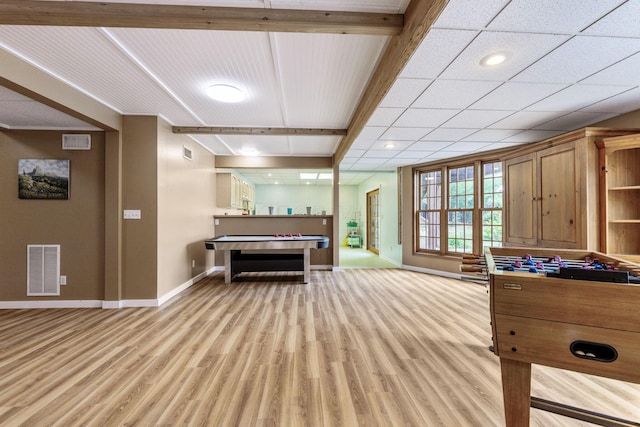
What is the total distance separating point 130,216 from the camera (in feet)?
11.4

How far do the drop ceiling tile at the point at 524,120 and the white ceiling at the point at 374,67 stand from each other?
0.08 ft

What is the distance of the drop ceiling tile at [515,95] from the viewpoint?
7.70 feet

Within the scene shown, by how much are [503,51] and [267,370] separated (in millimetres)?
2905

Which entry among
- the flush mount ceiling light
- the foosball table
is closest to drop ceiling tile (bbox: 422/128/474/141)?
the flush mount ceiling light

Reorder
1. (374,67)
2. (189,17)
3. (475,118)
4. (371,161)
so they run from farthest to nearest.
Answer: (371,161) < (475,118) < (374,67) < (189,17)

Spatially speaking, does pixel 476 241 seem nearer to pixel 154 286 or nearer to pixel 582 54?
pixel 582 54

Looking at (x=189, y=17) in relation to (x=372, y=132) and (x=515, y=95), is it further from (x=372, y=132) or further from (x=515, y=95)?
(x=515, y=95)

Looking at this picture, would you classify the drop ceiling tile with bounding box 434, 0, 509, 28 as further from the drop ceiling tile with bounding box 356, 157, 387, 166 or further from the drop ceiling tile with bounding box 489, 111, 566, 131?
the drop ceiling tile with bounding box 356, 157, 387, 166

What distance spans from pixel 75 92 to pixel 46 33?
990 mm

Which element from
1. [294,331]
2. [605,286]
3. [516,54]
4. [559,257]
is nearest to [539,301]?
[605,286]

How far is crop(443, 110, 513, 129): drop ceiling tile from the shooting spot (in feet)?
9.65

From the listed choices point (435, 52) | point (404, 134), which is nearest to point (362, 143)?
point (404, 134)

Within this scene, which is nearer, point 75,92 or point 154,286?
point 75,92

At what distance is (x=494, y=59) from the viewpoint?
75.8 inches
